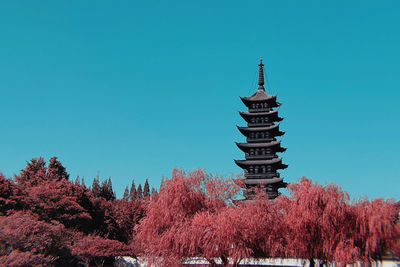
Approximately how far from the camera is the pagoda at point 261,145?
37625 mm

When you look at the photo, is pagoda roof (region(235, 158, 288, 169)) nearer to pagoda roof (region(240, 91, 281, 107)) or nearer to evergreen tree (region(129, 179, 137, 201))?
pagoda roof (region(240, 91, 281, 107))

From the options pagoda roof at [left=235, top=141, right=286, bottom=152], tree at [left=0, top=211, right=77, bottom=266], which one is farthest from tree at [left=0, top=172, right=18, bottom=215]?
pagoda roof at [left=235, top=141, right=286, bottom=152]

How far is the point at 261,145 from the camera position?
38719 mm

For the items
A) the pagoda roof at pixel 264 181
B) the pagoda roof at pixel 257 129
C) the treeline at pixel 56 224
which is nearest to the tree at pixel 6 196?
the treeline at pixel 56 224

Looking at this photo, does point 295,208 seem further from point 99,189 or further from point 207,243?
point 99,189

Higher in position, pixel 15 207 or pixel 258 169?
pixel 258 169

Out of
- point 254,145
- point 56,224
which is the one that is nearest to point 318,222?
point 56,224

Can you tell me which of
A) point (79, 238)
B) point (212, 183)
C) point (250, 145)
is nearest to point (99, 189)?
point (250, 145)

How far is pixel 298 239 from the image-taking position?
17.0 metres

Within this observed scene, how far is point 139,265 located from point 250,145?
16.4 m

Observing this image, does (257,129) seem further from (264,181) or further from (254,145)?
(264,181)

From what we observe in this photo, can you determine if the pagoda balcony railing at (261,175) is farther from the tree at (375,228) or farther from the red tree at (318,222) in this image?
the tree at (375,228)

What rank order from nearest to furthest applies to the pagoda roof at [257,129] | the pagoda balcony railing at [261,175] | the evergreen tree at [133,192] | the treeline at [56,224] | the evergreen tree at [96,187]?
the treeline at [56,224], the pagoda balcony railing at [261,175], the pagoda roof at [257,129], the evergreen tree at [96,187], the evergreen tree at [133,192]

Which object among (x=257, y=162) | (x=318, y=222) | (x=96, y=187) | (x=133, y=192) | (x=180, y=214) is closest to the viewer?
(x=318, y=222)
